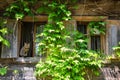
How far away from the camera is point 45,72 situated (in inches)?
225

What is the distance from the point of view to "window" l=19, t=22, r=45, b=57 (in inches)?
247

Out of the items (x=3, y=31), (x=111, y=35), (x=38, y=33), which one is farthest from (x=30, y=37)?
(x=111, y=35)

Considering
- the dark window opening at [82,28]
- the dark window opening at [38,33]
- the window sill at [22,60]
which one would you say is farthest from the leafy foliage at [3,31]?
the dark window opening at [82,28]

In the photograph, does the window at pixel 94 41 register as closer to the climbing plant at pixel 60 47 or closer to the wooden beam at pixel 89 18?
the wooden beam at pixel 89 18

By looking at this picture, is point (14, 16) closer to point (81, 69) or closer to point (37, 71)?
point (37, 71)

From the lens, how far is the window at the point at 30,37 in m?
6.27

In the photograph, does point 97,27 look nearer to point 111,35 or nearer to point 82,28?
point 111,35

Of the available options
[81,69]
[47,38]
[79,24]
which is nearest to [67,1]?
[79,24]

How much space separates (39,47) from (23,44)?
21.7 inches

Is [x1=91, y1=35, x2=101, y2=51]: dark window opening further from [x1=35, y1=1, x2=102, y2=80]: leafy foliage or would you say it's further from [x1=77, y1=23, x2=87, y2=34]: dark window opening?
[x1=35, y1=1, x2=102, y2=80]: leafy foliage

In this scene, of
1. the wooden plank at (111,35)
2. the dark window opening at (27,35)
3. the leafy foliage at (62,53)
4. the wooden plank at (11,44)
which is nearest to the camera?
the leafy foliage at (62,53)

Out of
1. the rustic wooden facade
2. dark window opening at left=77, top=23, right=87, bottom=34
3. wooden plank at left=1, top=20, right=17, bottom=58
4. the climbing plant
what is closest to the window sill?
the rustic wooden facade

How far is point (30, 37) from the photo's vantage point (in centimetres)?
639

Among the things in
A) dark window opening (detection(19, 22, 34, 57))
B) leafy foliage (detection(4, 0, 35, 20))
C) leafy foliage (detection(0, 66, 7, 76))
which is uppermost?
leafy foliage (detection(4, 0, 35, 20))
